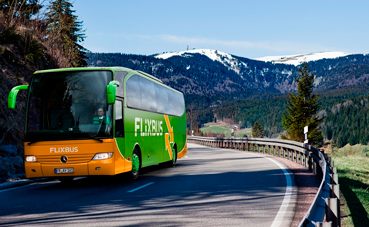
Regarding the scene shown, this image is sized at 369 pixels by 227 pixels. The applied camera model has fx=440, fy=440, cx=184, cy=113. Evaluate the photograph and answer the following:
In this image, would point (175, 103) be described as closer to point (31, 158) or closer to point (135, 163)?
point (135, 163)

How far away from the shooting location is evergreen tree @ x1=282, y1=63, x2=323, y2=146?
6103 cm

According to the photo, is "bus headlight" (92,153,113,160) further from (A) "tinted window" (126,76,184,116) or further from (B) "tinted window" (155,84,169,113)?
(B) "tinted window" (155,84,169,113)

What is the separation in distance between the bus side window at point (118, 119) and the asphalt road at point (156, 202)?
1.35 metres

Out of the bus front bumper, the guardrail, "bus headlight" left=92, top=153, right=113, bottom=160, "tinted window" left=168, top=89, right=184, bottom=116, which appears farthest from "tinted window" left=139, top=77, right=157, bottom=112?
the guardrail

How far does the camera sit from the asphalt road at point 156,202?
663 centimetres

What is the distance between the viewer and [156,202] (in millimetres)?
8281

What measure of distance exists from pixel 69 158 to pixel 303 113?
56489 millimetres

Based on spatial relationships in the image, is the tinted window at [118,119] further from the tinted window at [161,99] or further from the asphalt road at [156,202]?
the tinted window at [161,99]

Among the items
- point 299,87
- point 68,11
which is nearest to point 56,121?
point 68,11

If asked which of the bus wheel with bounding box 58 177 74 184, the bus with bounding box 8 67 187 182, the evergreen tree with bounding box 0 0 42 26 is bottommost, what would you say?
the bus wheel with bounding box 58 177 74 184

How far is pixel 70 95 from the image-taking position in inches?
423

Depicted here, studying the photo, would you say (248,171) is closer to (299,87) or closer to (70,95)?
(70,95)

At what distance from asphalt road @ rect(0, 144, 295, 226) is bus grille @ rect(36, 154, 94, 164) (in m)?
0.71

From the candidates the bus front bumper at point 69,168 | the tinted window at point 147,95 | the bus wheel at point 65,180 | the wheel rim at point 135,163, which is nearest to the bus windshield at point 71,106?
the bus front bumper at point 69,168
